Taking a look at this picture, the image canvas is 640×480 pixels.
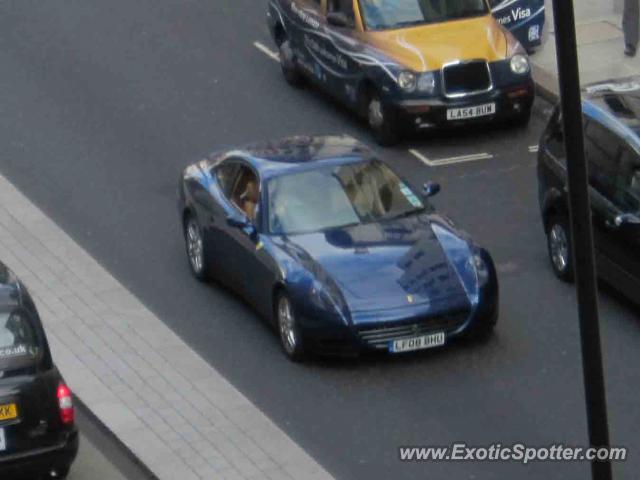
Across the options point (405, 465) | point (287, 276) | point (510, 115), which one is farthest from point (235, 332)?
point (510, 115)

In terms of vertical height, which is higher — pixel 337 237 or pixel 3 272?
pixel 3 272

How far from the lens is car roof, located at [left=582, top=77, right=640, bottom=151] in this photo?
17266 mm

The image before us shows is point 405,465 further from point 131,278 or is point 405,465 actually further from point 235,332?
point 131,278

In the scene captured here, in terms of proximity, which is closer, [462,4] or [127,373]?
[127,373]

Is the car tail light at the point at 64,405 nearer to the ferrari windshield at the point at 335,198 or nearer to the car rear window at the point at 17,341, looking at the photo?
the car rear window at the point at 17,341

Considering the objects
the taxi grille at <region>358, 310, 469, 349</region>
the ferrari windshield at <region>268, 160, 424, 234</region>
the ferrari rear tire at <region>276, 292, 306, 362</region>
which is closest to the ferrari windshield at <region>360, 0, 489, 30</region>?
→ the ferrari windshield at <region>268, 160, 424, 234</region>

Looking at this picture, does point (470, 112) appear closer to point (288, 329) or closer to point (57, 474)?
point (288, 329)

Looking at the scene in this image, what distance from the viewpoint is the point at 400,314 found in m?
15.9

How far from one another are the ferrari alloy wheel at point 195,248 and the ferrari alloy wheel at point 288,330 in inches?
67.5

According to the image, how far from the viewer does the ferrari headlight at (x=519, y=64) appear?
70.6ft

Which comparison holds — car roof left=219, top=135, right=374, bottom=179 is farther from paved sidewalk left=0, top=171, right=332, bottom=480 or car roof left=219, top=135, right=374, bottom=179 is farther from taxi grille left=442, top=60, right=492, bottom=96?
taxi grille left=442, top=60, right=492, bottom=96

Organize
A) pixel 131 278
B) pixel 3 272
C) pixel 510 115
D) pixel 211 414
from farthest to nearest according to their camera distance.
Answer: pixel 510 115 → pixel 131 278 → pixel 211 414 → pixel 3 272

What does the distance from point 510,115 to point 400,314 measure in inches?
248

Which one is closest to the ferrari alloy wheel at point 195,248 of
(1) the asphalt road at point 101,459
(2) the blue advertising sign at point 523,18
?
(1) the asphalt road at point 101,459
